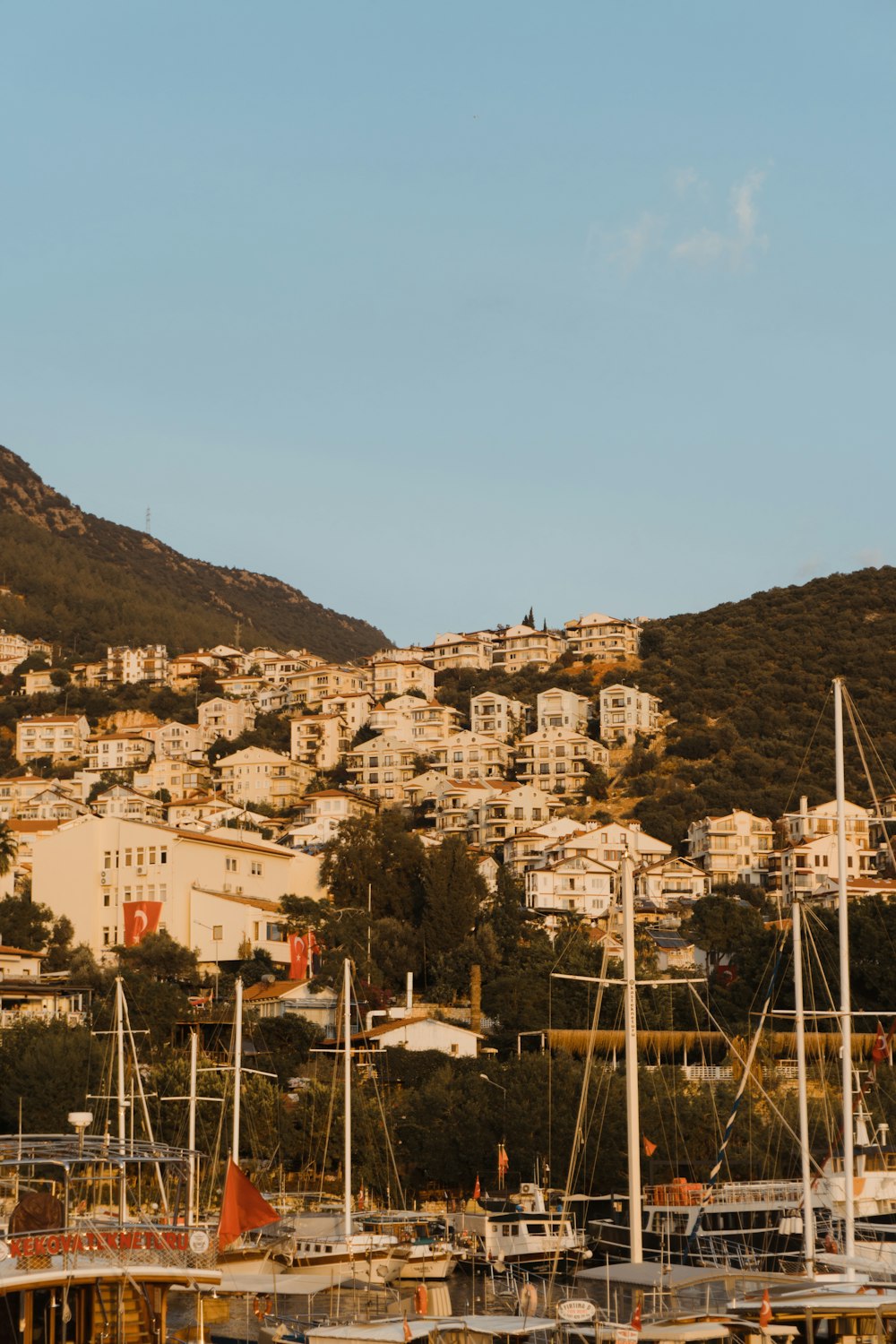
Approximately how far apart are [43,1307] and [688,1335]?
8.89m

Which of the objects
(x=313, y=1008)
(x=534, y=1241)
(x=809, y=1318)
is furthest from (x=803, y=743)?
(x=809, y=1318)

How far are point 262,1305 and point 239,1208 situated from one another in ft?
12.4

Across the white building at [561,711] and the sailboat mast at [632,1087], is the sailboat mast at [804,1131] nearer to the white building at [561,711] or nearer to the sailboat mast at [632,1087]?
the sailboat mast at [632,1087]

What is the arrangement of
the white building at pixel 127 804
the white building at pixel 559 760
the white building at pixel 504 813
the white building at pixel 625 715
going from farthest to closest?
1. the white building at pixel 625 715
2. the white building at pixel 559 760
3. the white building at pixel 504 813
4. the white building at pixel 127 804

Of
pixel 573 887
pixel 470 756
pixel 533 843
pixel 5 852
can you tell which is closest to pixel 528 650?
pixel 470 756

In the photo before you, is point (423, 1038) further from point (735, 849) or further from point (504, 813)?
point (504, 813)

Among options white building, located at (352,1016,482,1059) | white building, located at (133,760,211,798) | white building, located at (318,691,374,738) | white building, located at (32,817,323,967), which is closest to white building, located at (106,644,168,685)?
white building, located at (318,691,374,738)

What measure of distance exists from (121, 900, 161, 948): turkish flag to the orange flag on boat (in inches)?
2144

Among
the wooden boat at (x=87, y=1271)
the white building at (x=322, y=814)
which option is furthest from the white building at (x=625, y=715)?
the wooden boat at (x=87, y=1271)

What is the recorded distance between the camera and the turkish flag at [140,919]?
89.8 metres

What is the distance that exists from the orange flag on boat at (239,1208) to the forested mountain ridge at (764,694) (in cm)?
9134

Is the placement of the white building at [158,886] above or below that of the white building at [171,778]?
below

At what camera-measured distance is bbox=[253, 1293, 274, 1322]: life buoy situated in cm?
3725

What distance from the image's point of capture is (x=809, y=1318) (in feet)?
86.7
